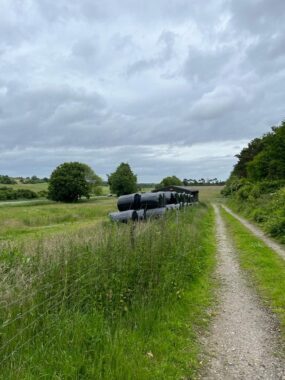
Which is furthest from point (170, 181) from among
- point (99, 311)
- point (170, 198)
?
point (99, 311)

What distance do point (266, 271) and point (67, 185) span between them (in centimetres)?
8639

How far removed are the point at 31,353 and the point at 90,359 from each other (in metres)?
0.72

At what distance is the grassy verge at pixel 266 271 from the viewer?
25.7 feet

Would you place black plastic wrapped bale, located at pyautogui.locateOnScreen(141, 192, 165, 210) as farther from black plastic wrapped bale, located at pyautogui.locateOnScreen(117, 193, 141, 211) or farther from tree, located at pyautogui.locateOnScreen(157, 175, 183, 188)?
tree, located at pyautogui.locateOnScreen(157, 175, 183, 188)

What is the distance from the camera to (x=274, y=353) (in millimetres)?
5449

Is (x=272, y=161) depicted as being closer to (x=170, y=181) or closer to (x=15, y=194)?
(x=15, y=194)

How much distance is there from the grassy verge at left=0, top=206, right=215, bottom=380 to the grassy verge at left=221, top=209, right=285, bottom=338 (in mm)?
1468

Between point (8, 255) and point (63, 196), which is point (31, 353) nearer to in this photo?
point (8, 255)

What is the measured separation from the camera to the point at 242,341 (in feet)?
19.4

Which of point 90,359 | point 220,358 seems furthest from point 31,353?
point 220,358

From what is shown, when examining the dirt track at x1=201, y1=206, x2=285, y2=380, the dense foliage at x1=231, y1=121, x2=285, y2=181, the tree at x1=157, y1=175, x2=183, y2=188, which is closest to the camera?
the dirt track at x1=201, y1=206, x2=285, y2=380

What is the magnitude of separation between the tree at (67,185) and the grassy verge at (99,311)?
8770 cm

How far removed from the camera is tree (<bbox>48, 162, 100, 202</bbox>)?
94125 mm

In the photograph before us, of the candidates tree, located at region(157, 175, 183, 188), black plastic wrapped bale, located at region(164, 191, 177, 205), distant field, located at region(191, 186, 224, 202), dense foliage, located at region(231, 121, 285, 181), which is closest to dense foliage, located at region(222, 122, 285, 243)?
dense foliage, located at region(231, 121, 285, 181)
